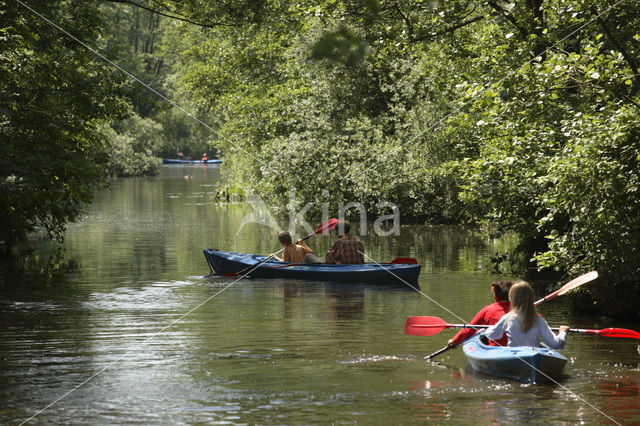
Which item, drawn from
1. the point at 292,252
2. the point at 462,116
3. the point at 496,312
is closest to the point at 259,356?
the point at 496,312

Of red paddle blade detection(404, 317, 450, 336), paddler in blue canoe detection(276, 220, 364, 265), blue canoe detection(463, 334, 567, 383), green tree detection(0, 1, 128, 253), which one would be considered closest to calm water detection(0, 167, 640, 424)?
blue canoe detection(463, 334, 567, 383)

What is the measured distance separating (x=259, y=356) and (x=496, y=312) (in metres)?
2.82

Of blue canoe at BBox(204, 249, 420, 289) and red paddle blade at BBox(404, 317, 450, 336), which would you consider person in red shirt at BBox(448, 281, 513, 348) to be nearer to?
red paddle blade at BBox(404, 317, 450, 336)

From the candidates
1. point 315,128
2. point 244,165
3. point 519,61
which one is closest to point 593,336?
point 519,61

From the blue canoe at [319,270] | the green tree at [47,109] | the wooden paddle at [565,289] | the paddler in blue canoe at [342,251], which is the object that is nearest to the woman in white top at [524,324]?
the wooden paddle at [565,289]

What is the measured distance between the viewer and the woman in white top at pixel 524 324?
8.44 m

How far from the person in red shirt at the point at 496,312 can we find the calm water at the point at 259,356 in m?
0.36

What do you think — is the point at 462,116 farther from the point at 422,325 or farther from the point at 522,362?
the point at 522,362

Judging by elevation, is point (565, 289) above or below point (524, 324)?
above

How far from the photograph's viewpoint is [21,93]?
1558cm

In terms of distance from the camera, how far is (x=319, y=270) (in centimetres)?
1597

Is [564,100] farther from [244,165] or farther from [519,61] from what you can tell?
[244,165]

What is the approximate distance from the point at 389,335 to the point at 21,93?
893 cm

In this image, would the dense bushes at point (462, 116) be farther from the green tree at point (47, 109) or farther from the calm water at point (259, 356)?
the green tree at point (47, 109)
